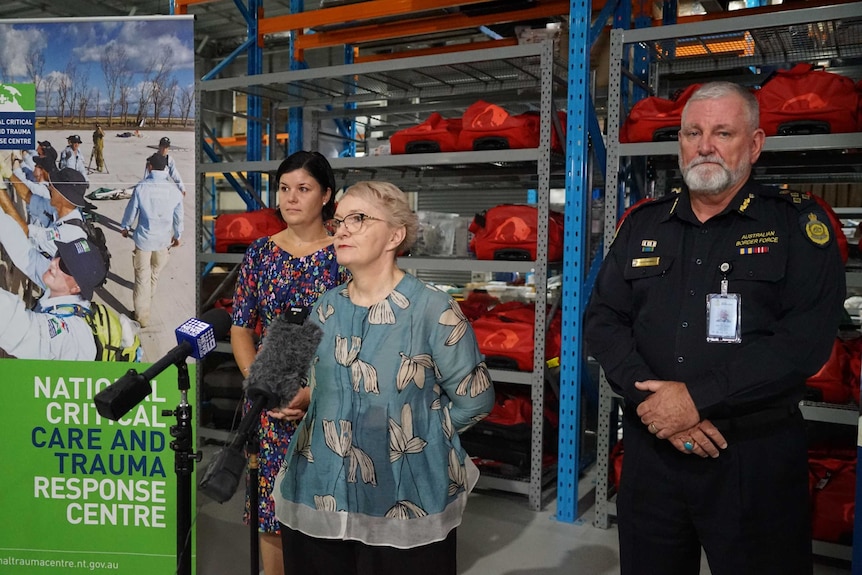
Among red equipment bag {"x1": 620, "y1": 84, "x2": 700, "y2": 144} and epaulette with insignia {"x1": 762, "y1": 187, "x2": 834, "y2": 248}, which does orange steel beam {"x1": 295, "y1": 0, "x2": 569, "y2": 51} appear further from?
epaulette with insignia {"x1": 762, "y1": 187, "x2": 834, "y2": 248}

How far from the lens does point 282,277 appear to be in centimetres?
258

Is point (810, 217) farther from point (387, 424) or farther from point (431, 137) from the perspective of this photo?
point (431, 137)

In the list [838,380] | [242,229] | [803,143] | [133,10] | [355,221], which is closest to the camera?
[355,221]

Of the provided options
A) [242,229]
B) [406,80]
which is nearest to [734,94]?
[406,80]

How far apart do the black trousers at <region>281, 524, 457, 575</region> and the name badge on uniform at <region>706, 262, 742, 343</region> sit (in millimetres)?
919

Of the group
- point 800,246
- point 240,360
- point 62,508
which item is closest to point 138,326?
point 240,360

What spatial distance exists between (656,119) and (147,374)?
299 centimetres

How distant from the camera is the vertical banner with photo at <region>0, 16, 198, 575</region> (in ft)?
9.34

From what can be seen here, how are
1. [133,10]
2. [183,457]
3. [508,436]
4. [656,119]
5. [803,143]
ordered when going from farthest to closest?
[133,10] → [508,436] → [656,119] → [803,143] → [183,457]

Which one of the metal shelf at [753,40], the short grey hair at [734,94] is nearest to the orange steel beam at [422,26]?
the metal shelf at [753,40]

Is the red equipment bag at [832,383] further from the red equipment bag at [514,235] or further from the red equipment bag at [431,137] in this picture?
the red equipment bag at [431,137]

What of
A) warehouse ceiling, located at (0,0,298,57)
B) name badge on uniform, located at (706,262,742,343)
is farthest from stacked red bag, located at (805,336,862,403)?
warehouse ceiling, located at (0,0,298,57)

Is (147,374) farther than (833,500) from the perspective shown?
No

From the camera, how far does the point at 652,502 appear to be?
2.12 meters
